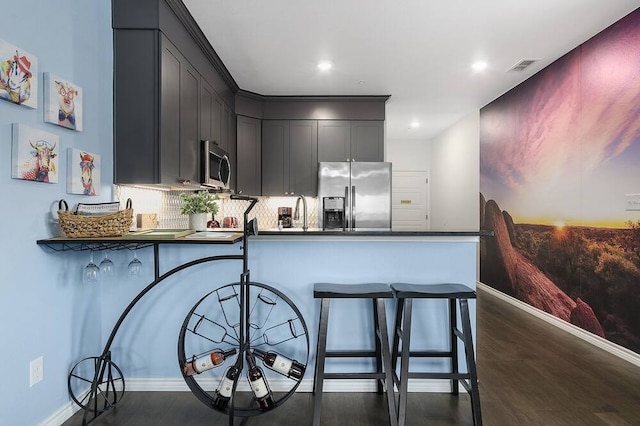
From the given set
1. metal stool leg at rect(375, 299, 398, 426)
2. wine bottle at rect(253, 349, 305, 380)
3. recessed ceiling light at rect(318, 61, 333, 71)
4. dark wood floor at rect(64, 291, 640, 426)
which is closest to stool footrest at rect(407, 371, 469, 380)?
metal stool leg at rect(375, 299, 398, 426)

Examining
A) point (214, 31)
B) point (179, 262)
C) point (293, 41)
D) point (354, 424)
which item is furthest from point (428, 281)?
point (214, 31)

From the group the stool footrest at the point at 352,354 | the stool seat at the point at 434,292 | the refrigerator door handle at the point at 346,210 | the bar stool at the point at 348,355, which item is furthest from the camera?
the refrigerator door handle at the point at 346,210

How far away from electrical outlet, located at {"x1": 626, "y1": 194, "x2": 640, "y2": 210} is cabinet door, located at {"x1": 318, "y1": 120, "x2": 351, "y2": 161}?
2.97m

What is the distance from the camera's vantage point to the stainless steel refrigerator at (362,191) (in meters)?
4.66

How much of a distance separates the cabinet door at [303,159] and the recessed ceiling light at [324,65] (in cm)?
116

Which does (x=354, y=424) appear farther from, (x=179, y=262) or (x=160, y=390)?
(x=179, y=262)

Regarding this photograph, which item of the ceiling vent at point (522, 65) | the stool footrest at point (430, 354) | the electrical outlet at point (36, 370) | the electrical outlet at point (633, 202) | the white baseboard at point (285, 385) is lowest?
the white baseboard at point (285, 385)

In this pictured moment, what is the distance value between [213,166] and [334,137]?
6.47ft

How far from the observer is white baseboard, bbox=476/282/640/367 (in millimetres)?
2926

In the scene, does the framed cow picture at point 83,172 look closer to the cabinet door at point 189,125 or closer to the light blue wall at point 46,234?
the light blue wall at point 46,234

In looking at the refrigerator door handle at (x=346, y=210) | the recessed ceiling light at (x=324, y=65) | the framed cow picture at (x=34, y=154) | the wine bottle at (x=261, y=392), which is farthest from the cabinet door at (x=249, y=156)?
the wine bottle at (x=261, y=392)

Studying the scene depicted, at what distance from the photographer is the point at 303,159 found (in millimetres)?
5074

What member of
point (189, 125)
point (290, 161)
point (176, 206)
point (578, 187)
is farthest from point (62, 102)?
point (578, 187)

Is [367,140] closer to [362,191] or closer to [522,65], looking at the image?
[362,191]
